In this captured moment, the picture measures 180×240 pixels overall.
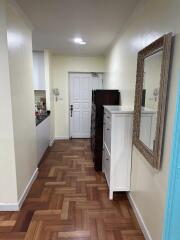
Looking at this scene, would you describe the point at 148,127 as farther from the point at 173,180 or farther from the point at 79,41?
the point at 79,41

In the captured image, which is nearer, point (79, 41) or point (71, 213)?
point (71, 213)

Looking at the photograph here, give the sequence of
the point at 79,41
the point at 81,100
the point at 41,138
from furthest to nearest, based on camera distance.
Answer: the point at 81,100, the point at 41,138, the point at 79,41

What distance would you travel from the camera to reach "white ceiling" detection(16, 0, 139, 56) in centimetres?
211

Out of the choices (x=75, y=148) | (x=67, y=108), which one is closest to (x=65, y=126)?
(x=67, y=108)

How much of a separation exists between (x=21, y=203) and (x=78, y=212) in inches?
29.6

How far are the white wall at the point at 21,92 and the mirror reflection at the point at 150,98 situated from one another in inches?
57.4

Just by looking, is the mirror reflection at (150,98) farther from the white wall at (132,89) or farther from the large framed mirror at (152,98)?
the white wall at (132,89)

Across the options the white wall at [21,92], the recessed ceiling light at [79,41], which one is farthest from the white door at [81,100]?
the white wall at [21,92]

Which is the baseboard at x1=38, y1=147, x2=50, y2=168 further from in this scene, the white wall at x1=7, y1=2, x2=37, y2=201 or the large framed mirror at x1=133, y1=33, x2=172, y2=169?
the large framed mirror at x1=133, y1=33, x2=172, y2=169

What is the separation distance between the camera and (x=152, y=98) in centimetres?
171

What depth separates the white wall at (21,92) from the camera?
204 centimetres

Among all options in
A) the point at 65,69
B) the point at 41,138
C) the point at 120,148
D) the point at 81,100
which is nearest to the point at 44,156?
the point at 41,138

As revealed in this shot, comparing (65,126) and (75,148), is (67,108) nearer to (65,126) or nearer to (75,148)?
(65,126)

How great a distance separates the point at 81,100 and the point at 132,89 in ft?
10.2
